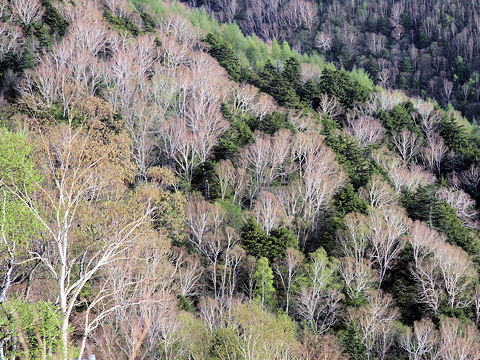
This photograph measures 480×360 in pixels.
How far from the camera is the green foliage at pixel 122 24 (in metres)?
72.4

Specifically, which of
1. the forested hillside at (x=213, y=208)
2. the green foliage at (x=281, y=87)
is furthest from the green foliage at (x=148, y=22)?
the green foliage at (x=281, y=87)

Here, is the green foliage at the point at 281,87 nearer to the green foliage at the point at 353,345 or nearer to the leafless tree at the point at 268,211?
the leafless tree at the point at 268,211

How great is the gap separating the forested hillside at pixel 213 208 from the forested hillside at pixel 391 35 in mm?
41813

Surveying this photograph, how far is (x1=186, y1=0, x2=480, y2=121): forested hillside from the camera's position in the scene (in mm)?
110500

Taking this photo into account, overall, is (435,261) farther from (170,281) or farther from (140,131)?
(140,131)

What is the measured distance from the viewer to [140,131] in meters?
47.8

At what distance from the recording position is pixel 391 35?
135m

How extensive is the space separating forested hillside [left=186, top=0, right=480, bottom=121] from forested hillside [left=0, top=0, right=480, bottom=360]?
137 feet

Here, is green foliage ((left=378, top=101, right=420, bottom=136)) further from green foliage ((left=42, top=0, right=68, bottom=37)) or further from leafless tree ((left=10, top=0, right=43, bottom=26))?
leafless tree ((left=10, top=0, right=43, bottom=26))

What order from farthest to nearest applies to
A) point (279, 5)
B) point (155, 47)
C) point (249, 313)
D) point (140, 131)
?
A: point (279, 5)
point (155, 47)
point (140, 131)
point (249, 313)

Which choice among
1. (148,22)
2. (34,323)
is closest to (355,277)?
(34,323)

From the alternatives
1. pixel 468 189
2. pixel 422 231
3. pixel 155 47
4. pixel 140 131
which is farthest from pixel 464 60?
pixel 140 131

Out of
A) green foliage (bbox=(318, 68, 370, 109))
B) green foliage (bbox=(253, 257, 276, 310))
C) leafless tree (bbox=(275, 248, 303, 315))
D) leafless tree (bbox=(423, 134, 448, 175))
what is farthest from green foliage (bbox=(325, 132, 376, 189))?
green foliage (bbox=(253, 257, 276, 310))

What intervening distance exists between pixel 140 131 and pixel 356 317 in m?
29.0
